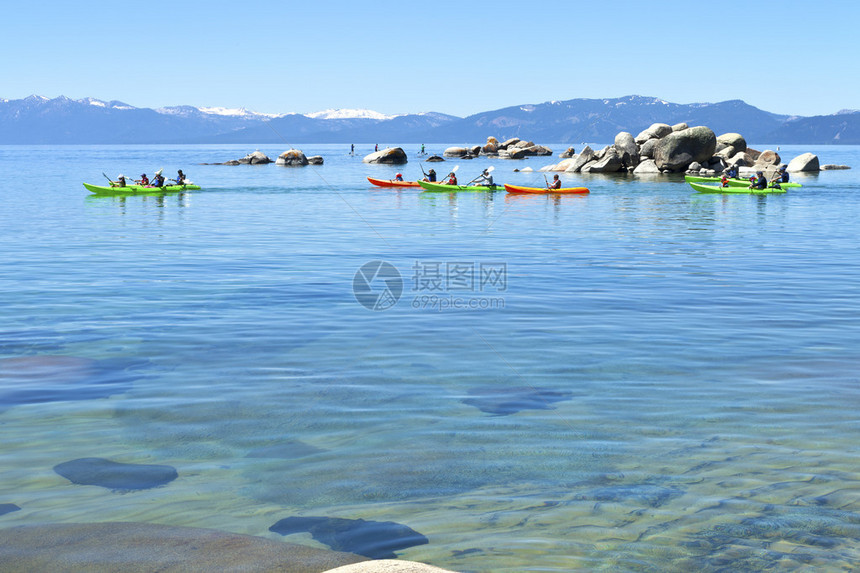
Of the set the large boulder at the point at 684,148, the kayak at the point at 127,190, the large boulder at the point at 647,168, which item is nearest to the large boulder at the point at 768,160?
the large boulder at the point at 684,148

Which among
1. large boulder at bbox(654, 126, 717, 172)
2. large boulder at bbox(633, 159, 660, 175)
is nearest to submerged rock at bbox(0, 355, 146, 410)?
large boulder at bbox(654, 126, 717, 172)

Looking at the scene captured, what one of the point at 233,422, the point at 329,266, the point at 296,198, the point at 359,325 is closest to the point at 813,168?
the point at 296,198

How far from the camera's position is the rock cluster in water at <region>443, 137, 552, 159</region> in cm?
11597

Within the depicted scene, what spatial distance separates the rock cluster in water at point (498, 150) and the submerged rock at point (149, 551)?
11233 cm

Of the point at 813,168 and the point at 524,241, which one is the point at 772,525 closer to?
the point at 524,241

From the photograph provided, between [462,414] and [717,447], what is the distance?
2.72 meters

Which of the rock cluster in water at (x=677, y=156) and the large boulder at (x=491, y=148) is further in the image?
the large boulder at (x=491, y=148)

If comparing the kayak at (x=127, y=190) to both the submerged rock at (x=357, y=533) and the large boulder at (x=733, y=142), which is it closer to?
the submerged rock at (x=357, y=533)

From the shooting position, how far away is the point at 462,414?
8352mm

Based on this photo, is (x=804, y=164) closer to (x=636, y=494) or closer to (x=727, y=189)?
(x=727, y=189)

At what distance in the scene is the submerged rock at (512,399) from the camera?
8.59 meters

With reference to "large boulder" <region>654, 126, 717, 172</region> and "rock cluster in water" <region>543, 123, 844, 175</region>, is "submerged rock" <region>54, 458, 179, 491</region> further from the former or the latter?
"large boulder" <region>654, 126, 717, 172</region>

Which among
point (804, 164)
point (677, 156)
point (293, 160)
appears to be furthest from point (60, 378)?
point (293, 160)

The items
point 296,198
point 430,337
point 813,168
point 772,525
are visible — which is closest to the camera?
point 772,525
